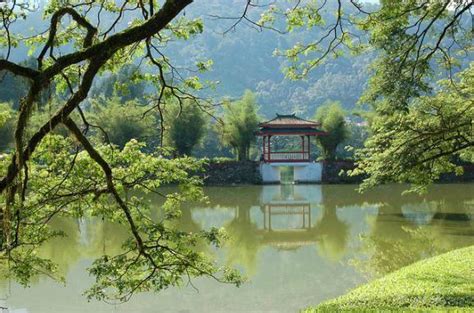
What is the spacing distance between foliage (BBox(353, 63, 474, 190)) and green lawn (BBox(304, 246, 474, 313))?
1.50 meters

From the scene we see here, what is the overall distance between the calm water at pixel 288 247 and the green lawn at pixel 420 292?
1154 millimetres

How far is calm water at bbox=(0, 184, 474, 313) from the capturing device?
699 cm

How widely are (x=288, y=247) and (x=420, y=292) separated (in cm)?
587

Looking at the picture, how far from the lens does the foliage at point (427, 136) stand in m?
7.83

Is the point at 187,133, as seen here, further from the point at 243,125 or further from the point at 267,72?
the point at 267,72

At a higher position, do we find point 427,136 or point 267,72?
point 267,72

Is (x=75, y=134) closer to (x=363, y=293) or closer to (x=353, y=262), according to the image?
(x=363, y=293)

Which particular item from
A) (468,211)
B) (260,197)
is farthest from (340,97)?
(468,211)

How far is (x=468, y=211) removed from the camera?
599 inches

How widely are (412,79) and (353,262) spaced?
13.1 ft

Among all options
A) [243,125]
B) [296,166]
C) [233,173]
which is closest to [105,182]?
[233,173]

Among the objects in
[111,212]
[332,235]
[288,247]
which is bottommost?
[288,247]

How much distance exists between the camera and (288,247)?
11.0m

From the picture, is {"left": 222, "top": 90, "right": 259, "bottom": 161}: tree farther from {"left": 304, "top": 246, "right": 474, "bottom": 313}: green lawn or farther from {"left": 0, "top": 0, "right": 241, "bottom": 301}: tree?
{"left": 0, "top": 0, "right": 241, "bottom": 301}: tree
